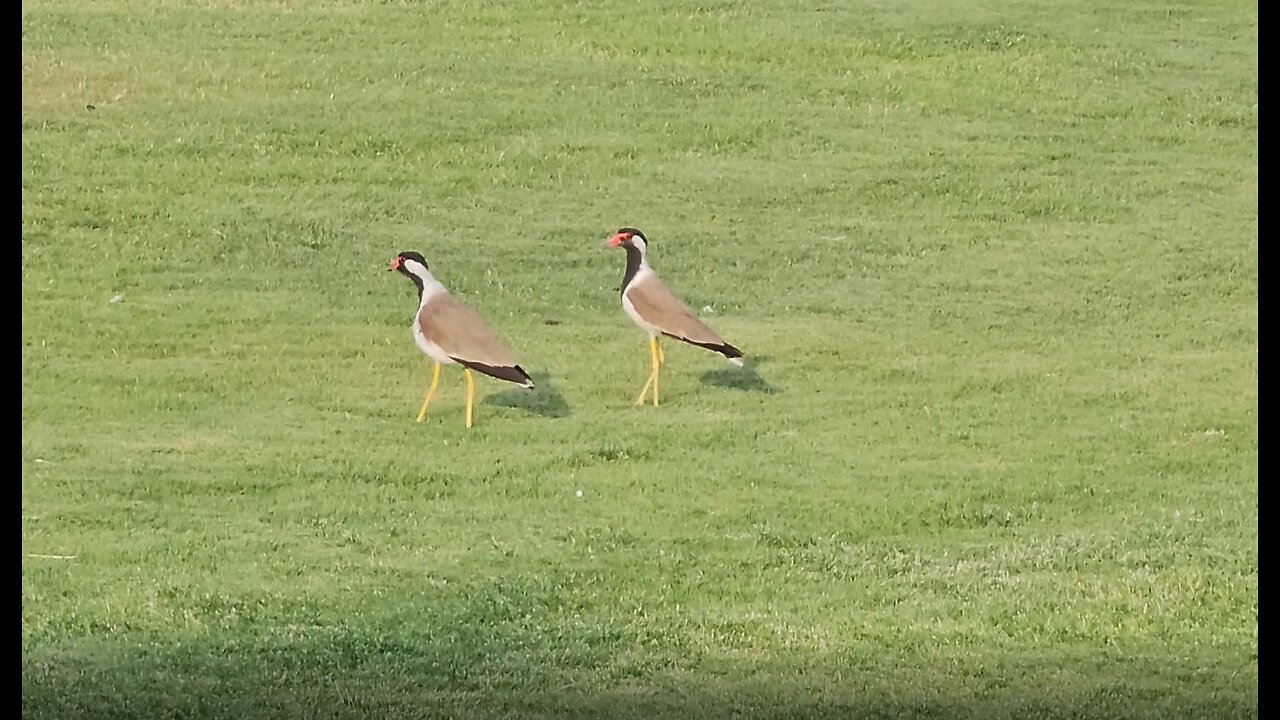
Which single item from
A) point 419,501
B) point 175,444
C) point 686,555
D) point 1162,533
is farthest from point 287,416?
point 1162,533

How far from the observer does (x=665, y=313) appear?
5270mm

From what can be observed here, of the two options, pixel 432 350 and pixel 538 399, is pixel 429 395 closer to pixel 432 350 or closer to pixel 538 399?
pixel 432 350

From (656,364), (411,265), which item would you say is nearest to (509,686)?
(656,364)

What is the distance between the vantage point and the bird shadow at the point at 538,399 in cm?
530

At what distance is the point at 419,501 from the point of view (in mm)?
4684

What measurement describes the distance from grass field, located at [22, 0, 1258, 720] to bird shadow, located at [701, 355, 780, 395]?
0.03 feet

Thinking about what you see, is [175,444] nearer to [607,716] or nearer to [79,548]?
[79,548]

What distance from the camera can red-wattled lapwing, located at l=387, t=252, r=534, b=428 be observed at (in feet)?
16.5

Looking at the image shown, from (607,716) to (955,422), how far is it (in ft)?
6.65

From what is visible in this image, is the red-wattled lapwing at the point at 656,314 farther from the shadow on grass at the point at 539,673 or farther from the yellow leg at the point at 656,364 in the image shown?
the shadow on grass at the point at 539,673

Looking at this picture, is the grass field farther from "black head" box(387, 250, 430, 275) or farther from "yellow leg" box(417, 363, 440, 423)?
"black head" box(387, 250, 430, 275)

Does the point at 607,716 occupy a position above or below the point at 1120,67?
below

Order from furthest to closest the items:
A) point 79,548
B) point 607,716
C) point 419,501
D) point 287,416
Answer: point 287,416, point 419,501, point 79,548, point 607,716

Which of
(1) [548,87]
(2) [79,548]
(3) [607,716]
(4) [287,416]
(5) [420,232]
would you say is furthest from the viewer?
(1) [548,87]
